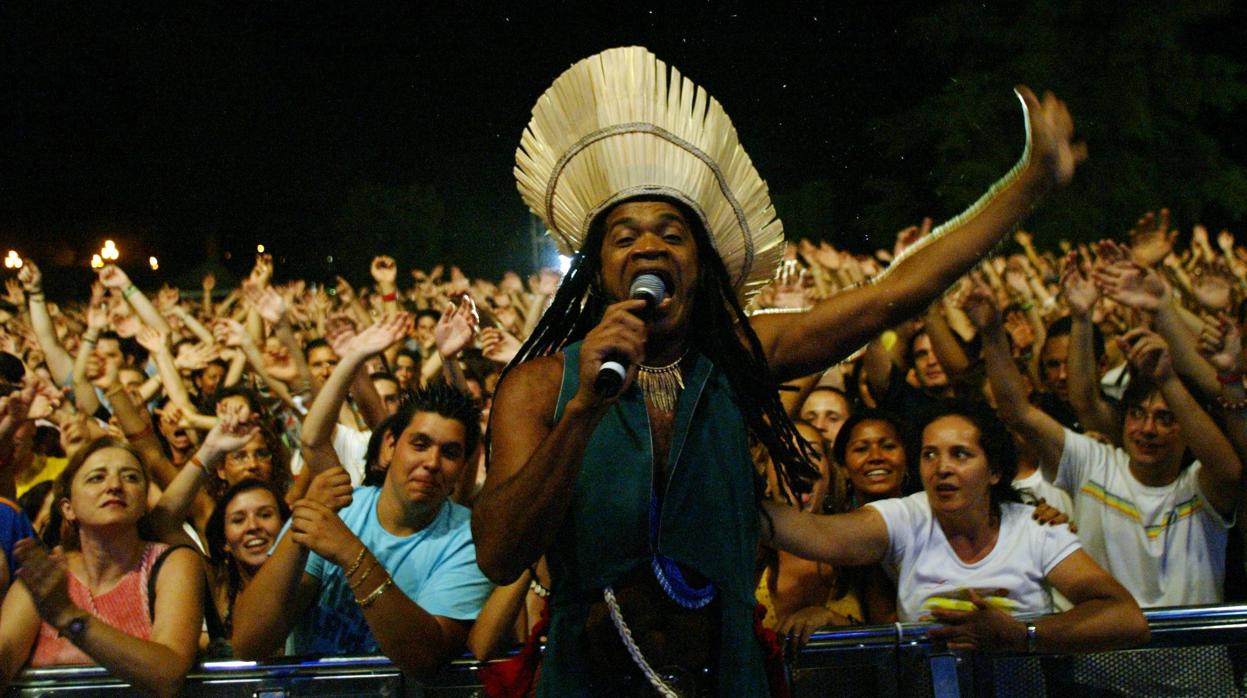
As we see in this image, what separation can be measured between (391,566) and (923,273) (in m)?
1.92

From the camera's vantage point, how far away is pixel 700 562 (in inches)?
92.0

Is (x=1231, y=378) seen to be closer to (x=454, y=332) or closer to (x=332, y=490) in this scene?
(x=454, y=332)

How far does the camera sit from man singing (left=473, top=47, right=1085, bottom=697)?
230 centimetres

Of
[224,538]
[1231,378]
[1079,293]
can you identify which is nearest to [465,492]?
[224,538]

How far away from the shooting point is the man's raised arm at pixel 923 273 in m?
Result: 2.68

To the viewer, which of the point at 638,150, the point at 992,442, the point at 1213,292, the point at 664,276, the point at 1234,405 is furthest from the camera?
the point at 1213,292

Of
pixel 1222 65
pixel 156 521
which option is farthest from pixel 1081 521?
pixel 1222 65

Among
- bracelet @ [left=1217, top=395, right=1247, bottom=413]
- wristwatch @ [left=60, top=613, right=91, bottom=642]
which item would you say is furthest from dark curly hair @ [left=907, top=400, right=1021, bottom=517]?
wristwatch @ [left=60, top=613, right=91, bottom=642]

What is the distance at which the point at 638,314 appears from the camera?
2.16 metres

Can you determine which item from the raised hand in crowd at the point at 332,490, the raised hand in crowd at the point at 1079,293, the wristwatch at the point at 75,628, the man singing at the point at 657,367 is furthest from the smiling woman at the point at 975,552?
the raised hand in crowd at the point at 1079,293

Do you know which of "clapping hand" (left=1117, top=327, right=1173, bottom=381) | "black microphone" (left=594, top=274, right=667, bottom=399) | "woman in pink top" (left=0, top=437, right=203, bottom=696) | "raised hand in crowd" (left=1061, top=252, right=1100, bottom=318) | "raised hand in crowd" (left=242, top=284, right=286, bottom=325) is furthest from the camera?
"raised hand in crowd" (left=242, top=284, right=286, bottom=325)

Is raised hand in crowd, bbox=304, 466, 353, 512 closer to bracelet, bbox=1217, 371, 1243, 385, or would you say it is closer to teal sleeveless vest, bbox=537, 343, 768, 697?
teal sleeveless vest, bbox=537, 343, 768, 697

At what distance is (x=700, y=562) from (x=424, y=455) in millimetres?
1817

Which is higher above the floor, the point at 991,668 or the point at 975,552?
the point at 975,552
